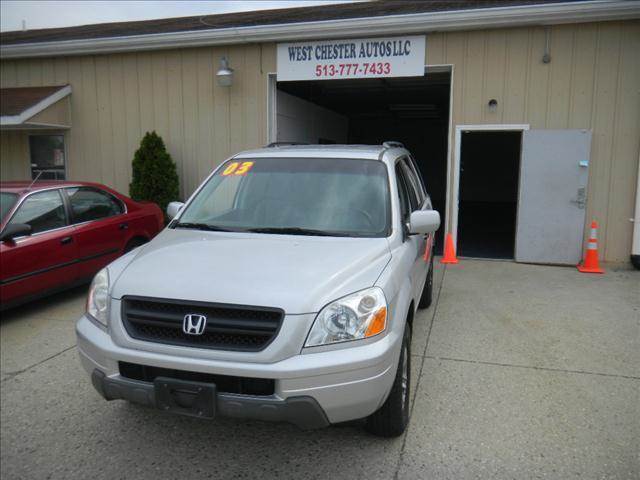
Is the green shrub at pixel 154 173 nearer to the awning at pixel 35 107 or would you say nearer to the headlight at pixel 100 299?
the awning at pixel 35 107

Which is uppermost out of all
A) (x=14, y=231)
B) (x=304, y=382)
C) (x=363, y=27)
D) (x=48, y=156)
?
(x=363, y=27)

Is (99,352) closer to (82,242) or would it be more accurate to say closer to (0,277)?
(0,277)

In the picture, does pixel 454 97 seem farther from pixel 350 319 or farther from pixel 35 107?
pixel 35 107

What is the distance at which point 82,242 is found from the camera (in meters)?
6.30

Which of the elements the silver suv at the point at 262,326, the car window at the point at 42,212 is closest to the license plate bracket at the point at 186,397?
the silver suv at the point at 262,326

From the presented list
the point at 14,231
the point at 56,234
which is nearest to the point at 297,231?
the point at 14,231

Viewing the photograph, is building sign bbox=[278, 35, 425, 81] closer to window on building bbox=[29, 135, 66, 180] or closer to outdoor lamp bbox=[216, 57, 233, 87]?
outdoor lamp bbox=[216, 57, 233, 87]

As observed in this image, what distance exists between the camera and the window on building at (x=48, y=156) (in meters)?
11.0

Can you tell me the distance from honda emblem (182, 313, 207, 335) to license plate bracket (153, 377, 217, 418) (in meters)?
0.25

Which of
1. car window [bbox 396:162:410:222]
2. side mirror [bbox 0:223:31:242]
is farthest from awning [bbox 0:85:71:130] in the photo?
car window [bbox 396:162:410:222]

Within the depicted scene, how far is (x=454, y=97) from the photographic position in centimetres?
866

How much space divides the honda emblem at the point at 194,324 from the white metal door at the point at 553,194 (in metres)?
6.97

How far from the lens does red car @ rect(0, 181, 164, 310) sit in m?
5.50

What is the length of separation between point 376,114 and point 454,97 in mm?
11856
